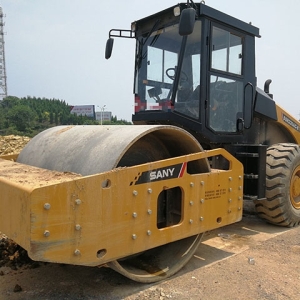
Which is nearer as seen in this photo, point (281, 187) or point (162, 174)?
point (162, 174)

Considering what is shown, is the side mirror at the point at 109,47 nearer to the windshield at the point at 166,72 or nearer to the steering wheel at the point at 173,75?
the windshield at the point at 166,72

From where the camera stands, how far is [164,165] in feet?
9.75

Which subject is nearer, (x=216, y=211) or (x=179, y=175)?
(x=179, y=175)

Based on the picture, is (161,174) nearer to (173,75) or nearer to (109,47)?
(173,75)

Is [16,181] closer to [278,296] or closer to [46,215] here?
[46,215]

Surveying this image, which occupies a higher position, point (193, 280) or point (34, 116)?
point (34, 116)

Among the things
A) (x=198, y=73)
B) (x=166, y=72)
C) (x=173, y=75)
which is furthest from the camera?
(x=166, y=72)

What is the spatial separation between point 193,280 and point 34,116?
4656 centimetres

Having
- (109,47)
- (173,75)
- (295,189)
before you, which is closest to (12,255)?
(173,75)

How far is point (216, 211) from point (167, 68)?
1958mm

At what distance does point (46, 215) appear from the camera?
2.24 meters

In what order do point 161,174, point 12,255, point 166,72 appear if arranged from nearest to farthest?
point 161,174, point 12,255, point 166,72

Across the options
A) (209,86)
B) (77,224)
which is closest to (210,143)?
(209,86)

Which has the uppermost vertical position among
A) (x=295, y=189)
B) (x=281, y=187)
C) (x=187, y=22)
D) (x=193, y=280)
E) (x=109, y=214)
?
(x=187, y=22)
